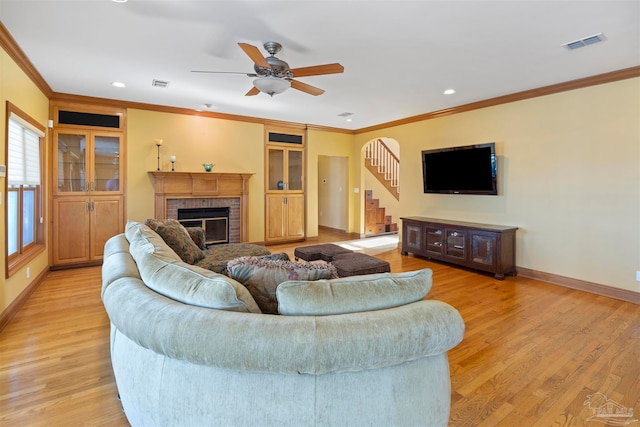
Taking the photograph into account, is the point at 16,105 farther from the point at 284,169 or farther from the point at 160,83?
the point at 284,169

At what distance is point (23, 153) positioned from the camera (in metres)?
3.66

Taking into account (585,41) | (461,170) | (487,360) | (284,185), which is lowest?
(487,360)

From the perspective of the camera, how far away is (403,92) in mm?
4594

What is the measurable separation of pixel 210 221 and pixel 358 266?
3.55 m

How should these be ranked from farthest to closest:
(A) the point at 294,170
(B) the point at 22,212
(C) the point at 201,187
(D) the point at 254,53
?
(A) the point at 294,170 < (C) the point at 201,187 < (B) the point at 22,212 < (D) the point at 254,53

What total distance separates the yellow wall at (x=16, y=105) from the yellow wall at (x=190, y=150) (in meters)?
1.32

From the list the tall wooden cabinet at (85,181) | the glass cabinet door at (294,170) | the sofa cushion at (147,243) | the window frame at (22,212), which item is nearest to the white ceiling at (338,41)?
the tall wooden cabinet at (85,181)

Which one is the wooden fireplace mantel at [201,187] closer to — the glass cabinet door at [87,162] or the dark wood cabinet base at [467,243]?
the glass cabinet door at [87,162]

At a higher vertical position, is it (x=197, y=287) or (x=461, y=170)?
(x=461, y=170)

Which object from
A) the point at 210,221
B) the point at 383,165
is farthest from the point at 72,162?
the point at 383,165

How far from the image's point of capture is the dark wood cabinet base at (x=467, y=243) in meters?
4.46

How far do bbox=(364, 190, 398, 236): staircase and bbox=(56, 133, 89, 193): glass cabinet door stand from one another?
5.73 metres

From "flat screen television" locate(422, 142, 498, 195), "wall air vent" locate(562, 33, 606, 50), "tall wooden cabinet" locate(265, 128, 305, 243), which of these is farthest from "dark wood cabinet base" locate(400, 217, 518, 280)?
"tall wooden cabinet" locate(265, 128, 305, 243)

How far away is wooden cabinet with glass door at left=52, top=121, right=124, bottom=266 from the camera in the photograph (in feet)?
15.8
